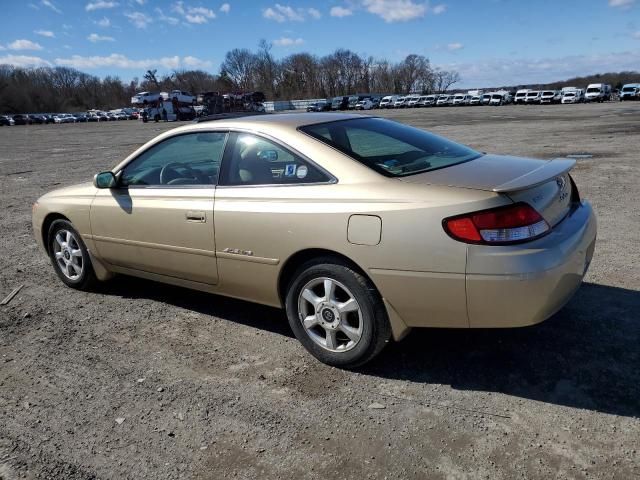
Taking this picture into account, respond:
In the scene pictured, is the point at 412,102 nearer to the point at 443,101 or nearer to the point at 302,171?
the point at 443,101

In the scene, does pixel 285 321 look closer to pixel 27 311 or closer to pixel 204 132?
pixel 204 132

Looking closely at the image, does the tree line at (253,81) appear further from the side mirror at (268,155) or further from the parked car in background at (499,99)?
the side mirror at (268,155)

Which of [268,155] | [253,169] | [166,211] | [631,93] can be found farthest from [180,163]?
[631,93]

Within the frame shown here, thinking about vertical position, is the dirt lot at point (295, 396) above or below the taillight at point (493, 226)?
below

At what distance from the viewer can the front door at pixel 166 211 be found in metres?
3.80

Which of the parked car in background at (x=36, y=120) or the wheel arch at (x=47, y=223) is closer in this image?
the wheel arch at (x=47, y=223)

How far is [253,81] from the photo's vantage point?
13225 cm

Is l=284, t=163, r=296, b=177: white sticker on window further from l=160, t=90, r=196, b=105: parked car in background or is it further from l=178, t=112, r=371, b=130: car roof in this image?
l=160, t=90, r=196, b=105: parked car in background

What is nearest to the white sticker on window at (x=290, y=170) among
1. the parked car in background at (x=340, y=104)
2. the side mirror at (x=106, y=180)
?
the side mirror at (x=106, y=180)

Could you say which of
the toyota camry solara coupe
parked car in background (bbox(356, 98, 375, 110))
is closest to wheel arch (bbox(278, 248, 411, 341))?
the toyota camry solara coupe

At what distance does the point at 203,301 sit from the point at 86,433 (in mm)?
1933

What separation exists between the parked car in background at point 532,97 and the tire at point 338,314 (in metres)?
68.0

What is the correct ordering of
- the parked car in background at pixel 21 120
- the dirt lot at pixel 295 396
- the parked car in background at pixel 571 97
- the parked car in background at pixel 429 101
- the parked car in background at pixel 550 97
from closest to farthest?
the dirt lot at pixel 295 396 → the parked car in background at pixel 571 97 → the parked car in background at pixel 550 97 → the parked car in background at pixel 429 101 → the parked car in background at pixel 21 120

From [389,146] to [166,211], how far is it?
5.72ft
